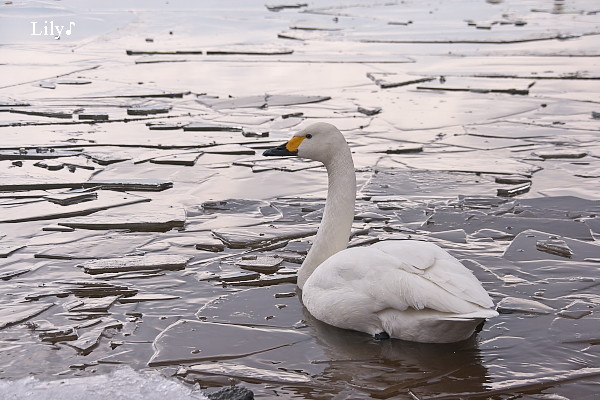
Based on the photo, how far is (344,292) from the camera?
4.80 meters

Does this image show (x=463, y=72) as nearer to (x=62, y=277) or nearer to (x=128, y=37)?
(x=128, y=37)

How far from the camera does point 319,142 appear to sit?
18.1 feet

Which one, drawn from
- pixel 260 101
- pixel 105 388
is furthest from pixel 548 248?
pixel 260 101

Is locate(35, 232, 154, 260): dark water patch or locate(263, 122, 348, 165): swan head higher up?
locate(263, 122, 348, 165): swan head

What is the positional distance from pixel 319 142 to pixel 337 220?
466mm

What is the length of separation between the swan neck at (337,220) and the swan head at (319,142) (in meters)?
0.05

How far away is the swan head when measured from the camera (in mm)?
5523

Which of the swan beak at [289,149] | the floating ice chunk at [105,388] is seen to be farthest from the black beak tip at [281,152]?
the floating ice chunk at [105,388]

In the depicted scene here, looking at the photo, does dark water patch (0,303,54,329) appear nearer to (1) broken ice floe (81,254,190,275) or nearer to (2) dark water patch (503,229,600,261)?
(1) broken ice floe (81,254,190,275)

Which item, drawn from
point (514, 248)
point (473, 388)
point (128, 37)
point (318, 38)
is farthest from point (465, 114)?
point (128, 37)

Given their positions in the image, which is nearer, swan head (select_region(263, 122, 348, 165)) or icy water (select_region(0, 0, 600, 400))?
icy water (select_region(0, 0, 600, 400))

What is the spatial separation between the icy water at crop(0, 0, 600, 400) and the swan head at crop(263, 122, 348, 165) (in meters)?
0.78
